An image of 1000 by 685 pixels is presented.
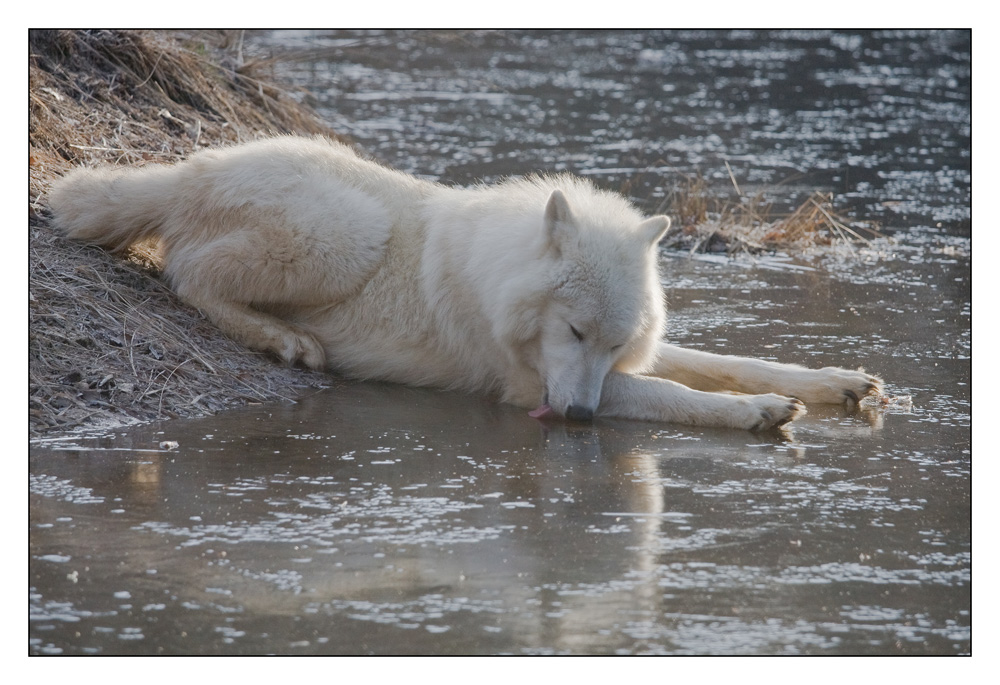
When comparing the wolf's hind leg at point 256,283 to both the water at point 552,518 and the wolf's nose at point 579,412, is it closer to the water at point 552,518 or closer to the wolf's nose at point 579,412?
the water at point 552,518

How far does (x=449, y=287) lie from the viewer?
17.4 feet

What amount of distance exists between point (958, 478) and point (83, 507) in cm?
312

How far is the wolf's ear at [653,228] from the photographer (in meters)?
4.93

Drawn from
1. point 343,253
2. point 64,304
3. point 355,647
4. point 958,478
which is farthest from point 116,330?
point 958,478

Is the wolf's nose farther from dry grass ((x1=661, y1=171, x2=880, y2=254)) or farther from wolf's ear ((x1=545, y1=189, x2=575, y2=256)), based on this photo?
dry grass ((x1=661, y1=171, x2=880, y2=254))

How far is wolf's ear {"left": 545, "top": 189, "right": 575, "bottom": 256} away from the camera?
4.73 meters

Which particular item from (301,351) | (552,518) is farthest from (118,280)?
(552,518)

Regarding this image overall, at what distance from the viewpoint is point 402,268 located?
5477 mm

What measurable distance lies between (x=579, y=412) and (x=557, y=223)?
835mm

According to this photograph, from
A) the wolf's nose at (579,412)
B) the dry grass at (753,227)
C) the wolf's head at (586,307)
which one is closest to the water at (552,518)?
the wolf's nose at (579,412)

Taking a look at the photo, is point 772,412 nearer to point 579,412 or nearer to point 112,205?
point 579,412

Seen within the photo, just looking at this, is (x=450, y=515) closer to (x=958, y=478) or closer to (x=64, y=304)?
(x=958, y=478)

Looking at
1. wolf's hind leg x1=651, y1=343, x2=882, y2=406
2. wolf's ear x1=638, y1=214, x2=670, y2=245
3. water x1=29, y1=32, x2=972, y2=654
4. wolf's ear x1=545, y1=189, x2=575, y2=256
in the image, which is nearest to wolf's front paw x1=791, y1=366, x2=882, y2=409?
wolf's hind leg x1=651, y1=343, x2=882, y2=406

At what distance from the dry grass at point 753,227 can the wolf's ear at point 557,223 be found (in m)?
3.49
